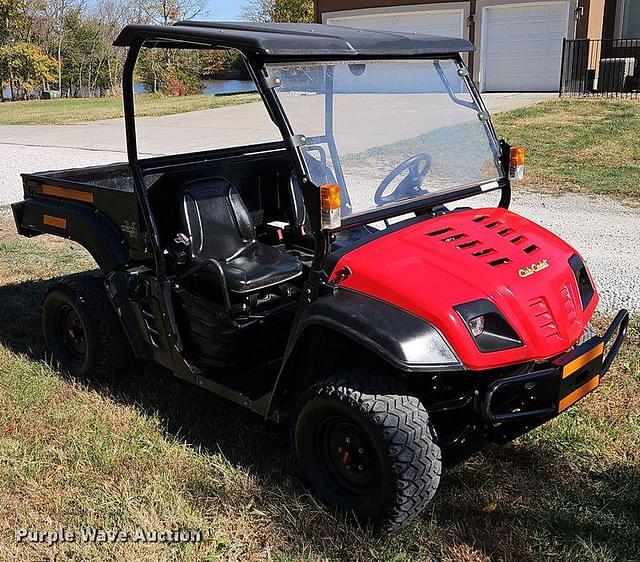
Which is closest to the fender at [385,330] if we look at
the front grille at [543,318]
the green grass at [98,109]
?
the front grille at [543,318]

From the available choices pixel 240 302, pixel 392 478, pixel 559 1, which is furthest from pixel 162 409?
pixel 559 1

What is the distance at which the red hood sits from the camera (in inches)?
94.3

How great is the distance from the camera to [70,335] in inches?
155

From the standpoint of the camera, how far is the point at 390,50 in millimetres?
2861

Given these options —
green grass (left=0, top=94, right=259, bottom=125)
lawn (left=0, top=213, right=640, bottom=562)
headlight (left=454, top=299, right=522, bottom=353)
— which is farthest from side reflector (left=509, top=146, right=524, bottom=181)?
green grass (left=0, top=94, right=259, bottom=125)

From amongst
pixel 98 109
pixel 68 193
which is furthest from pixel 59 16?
pixel 68 193

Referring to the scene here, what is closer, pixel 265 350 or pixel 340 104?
pixel 340 104

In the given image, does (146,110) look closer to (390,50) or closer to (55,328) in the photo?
(55,328)

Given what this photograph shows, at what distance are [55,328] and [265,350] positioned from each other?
140 cm

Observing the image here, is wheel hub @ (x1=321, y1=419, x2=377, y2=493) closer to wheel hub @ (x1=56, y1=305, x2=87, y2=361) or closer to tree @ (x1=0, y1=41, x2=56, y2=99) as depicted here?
wheel hub @ (x1=56, y1=305, x2=87, y2=361)

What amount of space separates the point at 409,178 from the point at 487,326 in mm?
904

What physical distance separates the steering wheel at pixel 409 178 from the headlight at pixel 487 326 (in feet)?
2.40

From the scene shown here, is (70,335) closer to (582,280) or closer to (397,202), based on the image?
(397,202)

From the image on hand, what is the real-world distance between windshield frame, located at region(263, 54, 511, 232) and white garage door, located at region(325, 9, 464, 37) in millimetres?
17380
